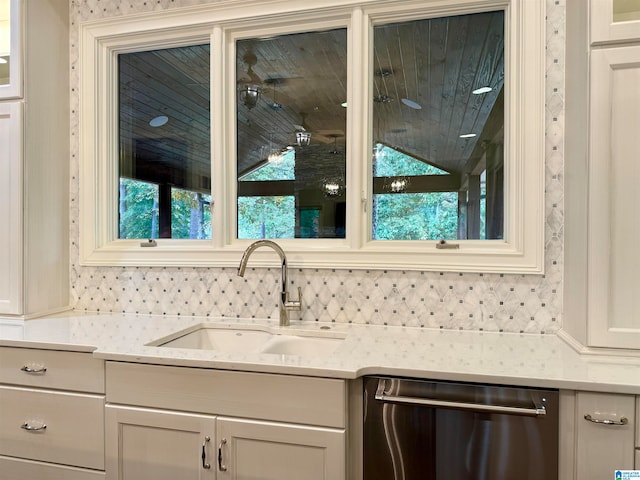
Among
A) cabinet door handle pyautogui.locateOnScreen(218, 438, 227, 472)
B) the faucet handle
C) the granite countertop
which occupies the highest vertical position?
the faucet handle

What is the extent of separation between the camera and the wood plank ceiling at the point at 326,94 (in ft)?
6.11

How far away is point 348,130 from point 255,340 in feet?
3.38

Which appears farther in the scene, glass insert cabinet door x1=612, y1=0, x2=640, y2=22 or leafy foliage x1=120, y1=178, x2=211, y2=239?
leafy foliage x1=120, y1=178, x2=211, y2=239

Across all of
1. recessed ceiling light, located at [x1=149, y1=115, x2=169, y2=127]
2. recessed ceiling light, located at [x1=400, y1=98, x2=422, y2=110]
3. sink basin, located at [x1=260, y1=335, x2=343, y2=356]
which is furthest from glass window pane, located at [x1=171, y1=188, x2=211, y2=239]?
A: recessed ceiling light, located at [x1=400, y1=98, x2=422, y2=110]

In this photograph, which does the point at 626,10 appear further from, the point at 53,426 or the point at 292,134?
the point at 53,426

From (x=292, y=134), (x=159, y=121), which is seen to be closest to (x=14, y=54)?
(x=159, y=121)

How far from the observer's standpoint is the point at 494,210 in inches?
72.1

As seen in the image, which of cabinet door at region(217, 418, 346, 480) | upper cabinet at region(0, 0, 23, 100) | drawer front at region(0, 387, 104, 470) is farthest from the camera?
upper cabinet at region(0, 0, 23, 100)

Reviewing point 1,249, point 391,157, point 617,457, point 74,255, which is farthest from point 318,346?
point 1,249

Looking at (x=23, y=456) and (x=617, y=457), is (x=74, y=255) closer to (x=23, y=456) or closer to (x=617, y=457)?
(x=23, y=456)

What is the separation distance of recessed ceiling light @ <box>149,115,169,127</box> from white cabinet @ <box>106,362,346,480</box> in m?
1.29

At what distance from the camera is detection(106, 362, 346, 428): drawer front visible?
4.26 feet

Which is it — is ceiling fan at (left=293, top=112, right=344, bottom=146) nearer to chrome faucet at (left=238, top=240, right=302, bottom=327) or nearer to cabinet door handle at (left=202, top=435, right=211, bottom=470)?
chrome faucet at (left=238, top=240, right=302, bottom=327)

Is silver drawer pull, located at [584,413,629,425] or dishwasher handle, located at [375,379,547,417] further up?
dishwasher handle, located at [375,379,547,417]
